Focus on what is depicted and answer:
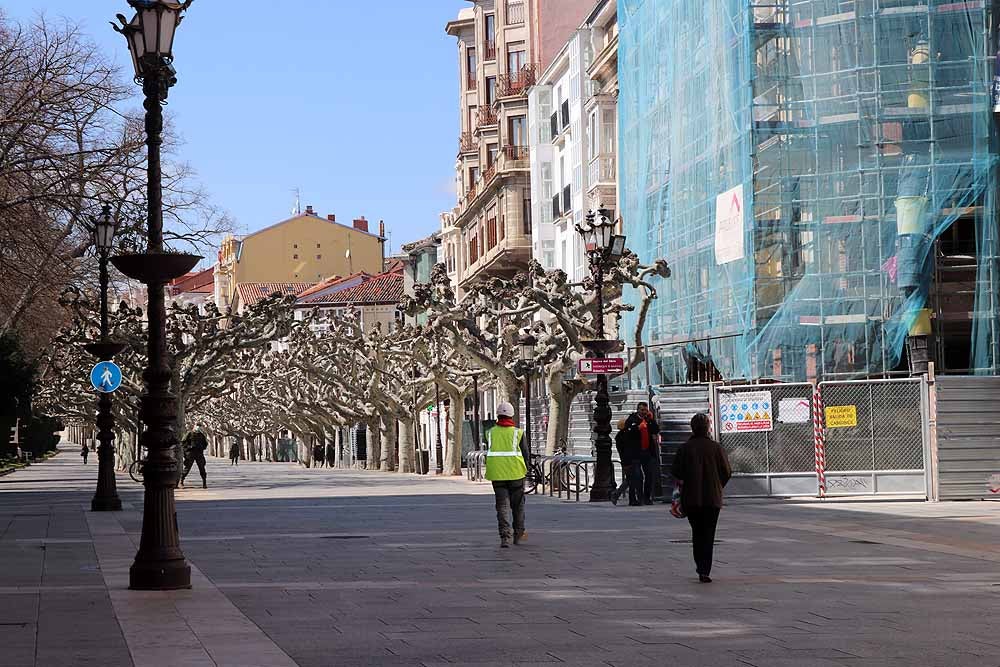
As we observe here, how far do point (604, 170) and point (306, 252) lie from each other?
108725 mm

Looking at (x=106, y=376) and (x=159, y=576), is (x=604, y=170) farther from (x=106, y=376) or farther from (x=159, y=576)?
(x=159, y=576)

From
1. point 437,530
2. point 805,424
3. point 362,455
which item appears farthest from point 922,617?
point 362,455

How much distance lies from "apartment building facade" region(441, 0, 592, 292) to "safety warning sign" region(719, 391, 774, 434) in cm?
4046

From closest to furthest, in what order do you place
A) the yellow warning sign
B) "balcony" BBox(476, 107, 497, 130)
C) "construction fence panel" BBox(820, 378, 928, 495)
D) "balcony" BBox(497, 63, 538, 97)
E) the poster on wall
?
"construction fence panel" BBox(820, 378, 928, 495) < the yellow warning sign < the poster on wall < "balcony" BBox(497, 63, 538, 97) < "balcony" BBox(476, 107, 497, 130)

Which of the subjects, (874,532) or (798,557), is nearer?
(798,557)

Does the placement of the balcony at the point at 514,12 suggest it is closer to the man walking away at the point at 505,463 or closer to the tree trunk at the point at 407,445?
the tree trunk at the point at 407,445

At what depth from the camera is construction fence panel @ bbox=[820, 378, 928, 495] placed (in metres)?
28.0

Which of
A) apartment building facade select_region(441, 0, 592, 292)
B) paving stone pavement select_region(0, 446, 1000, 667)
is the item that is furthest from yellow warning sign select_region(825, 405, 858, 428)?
apartment building facade select_region(441, 0, 592, 292)

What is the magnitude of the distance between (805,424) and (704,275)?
12.1m

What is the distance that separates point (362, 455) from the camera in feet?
308

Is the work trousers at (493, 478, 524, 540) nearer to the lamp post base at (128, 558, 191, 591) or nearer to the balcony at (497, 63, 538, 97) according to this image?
the lamp post base at (128, 558, 191, 591)

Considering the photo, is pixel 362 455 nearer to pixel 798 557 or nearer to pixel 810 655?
pixel 798 557

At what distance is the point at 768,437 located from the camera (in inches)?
1131

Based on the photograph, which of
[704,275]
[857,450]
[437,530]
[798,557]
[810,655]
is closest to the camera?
[810,655]
